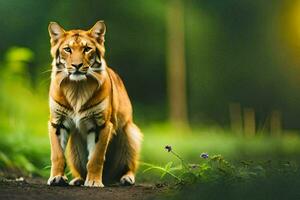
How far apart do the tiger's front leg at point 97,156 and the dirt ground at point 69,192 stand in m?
0.13

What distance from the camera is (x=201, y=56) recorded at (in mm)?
18250

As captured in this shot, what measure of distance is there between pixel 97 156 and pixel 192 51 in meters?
11.5

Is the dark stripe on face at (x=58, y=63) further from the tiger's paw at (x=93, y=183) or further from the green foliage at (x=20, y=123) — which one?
the green foliage at (x=20, y=123)

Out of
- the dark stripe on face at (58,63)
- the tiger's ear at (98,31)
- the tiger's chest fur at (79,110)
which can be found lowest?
the tiger's chest fur at (79,110)

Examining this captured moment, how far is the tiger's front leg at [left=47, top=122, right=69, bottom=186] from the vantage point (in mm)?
6609

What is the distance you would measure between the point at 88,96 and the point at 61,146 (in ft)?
1.30

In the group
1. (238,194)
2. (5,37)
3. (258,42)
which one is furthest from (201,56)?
(238,194)

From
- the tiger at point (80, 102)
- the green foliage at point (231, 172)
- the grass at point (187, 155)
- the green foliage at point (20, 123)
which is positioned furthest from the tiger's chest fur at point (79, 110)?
the green foliage at point (20, 123)

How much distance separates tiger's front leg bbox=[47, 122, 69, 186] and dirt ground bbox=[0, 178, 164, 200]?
0.09m

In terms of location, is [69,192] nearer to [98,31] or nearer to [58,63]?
[58,63]

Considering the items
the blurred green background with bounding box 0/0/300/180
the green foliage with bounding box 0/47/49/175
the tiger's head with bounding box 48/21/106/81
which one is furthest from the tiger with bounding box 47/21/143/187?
the blurred green background with bounding box 0/0/300/180

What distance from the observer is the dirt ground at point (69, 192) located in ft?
19.6

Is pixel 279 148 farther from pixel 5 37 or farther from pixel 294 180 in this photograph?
pixel 5 37

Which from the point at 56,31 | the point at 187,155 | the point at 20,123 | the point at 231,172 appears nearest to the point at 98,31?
the point at 56,31
